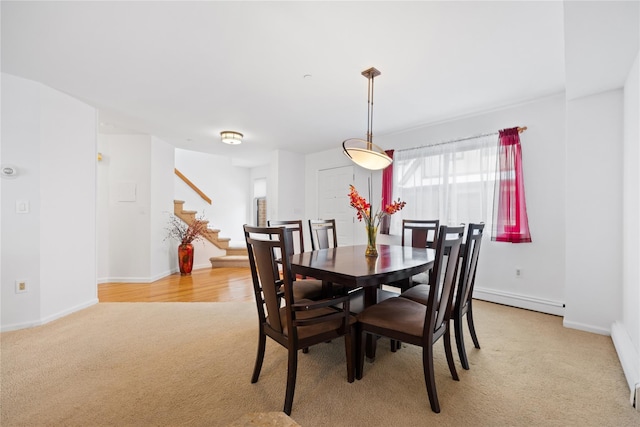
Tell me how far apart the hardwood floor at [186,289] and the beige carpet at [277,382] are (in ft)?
3.11

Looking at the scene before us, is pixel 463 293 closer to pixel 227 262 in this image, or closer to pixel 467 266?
pixel 467 266

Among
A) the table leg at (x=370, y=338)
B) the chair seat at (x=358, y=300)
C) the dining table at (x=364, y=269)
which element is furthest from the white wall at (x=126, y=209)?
the table leg at (x=370, y=338)

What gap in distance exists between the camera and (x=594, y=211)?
257 centimetres

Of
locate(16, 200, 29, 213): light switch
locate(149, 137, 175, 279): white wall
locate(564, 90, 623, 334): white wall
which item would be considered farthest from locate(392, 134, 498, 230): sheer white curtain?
locate(16, 200, 29, 213): light switch

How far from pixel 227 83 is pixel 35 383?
280 centimetres

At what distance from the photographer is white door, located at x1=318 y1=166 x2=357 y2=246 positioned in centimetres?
521

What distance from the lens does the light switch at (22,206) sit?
8.71 feet

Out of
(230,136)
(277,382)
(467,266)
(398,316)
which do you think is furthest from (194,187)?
(467,266)

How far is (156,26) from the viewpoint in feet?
6.36

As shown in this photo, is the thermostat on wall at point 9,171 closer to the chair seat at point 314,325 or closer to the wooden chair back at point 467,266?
the chair seat at point 314,325

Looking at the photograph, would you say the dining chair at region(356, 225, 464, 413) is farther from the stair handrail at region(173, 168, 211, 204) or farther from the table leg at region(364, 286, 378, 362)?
the stair handrail at region(173, 168, 211, 204)

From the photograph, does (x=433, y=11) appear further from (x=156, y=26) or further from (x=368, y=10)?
(x=156, y=26)

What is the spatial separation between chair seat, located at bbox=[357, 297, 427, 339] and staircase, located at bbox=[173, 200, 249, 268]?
430 centimetres

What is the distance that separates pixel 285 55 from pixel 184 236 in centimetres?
405
